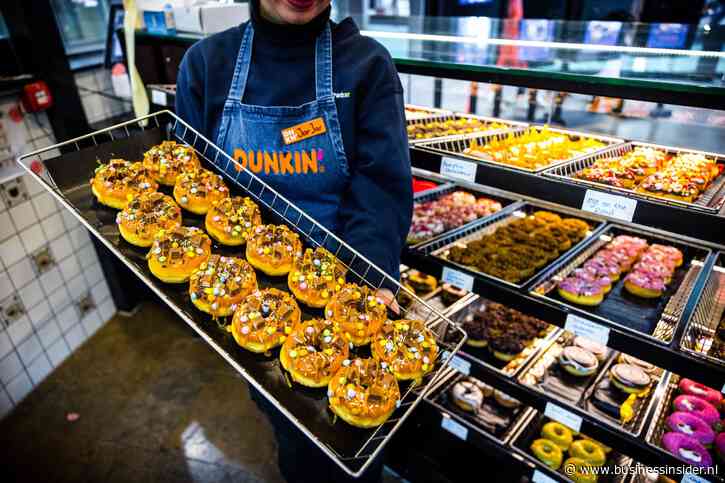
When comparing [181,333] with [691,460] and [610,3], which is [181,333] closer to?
[691,460]

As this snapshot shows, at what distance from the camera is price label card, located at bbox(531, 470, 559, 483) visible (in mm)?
2286

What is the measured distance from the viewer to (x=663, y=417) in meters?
2.17

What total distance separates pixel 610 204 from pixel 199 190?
1.66 m

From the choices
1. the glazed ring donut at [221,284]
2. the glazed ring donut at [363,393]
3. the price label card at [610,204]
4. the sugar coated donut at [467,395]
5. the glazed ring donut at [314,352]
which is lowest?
the sugar coated donut at [467,395]

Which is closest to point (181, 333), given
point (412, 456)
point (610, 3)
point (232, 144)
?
point (412, 456)

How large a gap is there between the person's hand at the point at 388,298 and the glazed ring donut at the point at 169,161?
967 millimetres

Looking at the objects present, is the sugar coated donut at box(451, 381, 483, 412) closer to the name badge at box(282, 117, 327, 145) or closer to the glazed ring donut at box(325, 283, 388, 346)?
the glazed ring donut at box(325, 283, 388, 346)

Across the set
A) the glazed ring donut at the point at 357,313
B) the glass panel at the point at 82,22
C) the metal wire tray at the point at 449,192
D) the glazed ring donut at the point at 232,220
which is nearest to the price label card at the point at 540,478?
the glazed ring donut at the point at 357,313

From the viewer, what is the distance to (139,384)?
3.46m

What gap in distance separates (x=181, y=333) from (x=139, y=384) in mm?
608

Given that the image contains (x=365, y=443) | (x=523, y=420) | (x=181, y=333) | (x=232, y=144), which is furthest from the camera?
(x=181, y=333)

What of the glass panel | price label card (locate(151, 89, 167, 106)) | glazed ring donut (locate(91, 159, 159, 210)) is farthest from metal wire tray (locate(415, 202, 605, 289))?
the glass panel

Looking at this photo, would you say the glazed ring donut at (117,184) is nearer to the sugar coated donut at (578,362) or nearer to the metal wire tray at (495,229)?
the metal wire tray at (495,229)

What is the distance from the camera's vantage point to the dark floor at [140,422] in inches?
112
